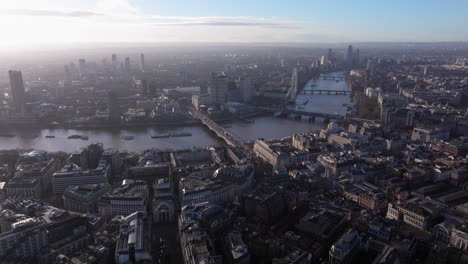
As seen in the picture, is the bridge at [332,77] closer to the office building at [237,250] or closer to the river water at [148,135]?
the river water at [148,135]

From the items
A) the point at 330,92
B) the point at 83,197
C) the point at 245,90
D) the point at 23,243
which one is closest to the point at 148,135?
the point at 83,197

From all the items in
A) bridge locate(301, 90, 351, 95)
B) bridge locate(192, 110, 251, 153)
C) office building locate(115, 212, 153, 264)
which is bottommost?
bridge locate(301, 90, 351, 95)

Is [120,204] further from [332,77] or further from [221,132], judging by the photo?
[332,77]

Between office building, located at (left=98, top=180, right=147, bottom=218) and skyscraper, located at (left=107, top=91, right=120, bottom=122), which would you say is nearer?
office building, located at (left=98, top=180, right=147, bottom=218)

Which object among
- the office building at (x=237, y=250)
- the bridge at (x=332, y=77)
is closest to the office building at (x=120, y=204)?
the office building at (x=237, y=250)

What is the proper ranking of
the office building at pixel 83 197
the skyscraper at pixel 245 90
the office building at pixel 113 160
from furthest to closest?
the skyscraper at pixel 245 90 → the office building at pixel 113 160 → the office building at pixel 83 197

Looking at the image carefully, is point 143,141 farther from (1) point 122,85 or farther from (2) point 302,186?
(1) point 122,85

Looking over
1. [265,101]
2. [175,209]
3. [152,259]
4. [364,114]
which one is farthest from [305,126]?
[152,259]

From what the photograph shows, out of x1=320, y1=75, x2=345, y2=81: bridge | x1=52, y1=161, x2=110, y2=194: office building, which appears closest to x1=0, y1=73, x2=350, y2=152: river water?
x1=52, y1=161, x2=110, y2=194: office building

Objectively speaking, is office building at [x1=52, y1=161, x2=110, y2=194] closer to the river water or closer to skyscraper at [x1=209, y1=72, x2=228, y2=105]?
the river water
